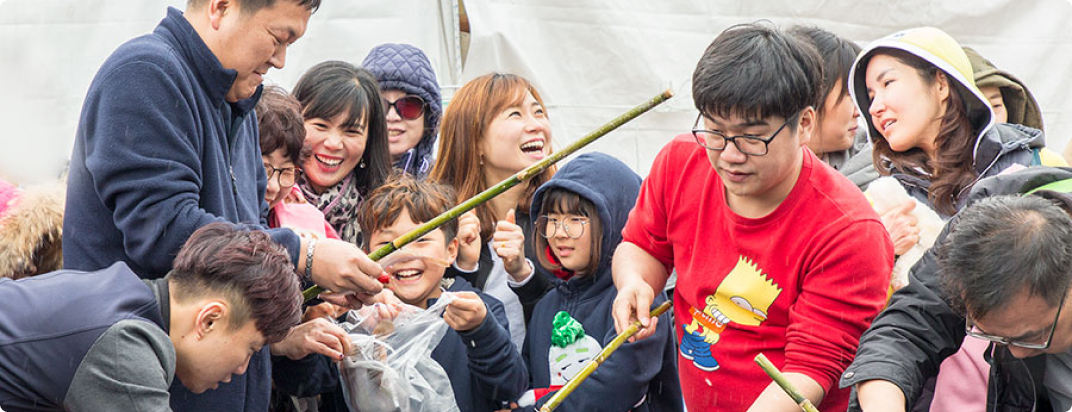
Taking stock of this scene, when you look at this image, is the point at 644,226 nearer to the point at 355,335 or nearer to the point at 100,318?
the point at 355,335

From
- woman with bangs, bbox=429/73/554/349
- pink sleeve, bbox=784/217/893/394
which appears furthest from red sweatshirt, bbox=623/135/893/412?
woman with bangs, bbox=429/73/554/349

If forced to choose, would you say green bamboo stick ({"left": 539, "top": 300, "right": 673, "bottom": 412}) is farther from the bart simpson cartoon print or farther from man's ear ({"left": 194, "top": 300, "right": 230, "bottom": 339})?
man's ear ({"left": 194, "top": 300, "right": 230, "bottom": 339})

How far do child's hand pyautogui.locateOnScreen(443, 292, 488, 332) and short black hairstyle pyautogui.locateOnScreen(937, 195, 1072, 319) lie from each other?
1449 mm

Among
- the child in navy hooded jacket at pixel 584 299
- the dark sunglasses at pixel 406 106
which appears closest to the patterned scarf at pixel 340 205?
the dark sunglasses at pixel 406 106

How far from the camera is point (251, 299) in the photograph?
2.51 meters

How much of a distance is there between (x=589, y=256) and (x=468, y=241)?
0.47 m

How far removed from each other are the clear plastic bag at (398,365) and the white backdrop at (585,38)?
231 centimetres

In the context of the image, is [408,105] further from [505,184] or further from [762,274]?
[762,274]

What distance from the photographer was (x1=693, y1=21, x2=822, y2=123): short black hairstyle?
255 cm

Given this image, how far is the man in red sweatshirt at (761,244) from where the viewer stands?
8.37 feet

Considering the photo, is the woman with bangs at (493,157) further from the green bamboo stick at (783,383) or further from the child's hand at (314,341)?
the green bamboo stick at (783,383)

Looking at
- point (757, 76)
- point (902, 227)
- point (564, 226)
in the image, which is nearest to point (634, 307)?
point (757, 76)

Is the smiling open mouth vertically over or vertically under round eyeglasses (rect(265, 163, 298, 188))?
under

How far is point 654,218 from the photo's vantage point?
3.04 m
